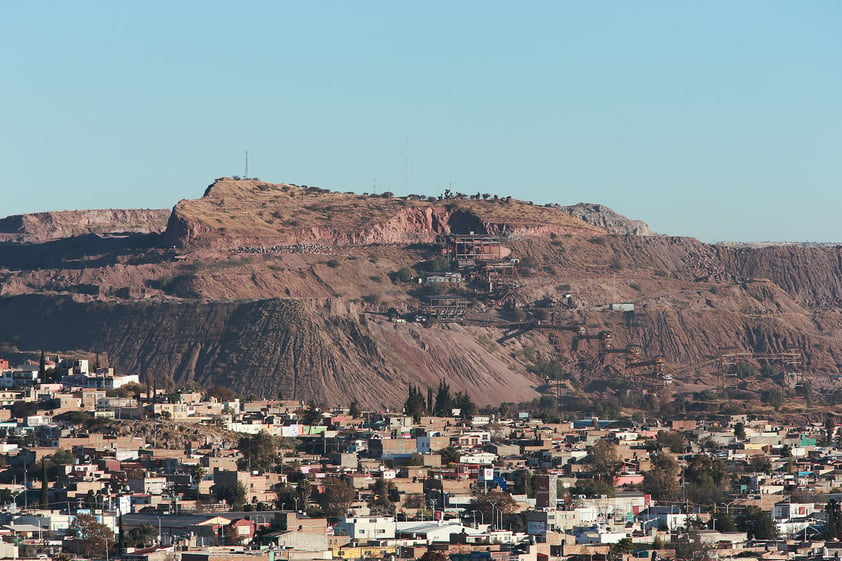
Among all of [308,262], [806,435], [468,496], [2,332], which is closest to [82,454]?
[468,496]

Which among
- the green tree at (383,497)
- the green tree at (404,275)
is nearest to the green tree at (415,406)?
the green tree at (383,497)

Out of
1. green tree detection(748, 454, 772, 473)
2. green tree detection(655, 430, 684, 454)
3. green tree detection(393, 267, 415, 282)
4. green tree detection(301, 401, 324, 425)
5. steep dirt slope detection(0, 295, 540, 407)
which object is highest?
green tree detection(393, 267, 415, 282)

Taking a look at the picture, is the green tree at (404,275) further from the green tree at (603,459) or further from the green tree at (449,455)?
the green tree at (449,455)

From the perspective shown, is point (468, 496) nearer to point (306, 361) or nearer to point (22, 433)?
point (22, 433)

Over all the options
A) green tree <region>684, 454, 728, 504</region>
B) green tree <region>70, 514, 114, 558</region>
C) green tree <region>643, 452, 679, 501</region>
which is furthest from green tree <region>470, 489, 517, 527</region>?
green tree <region>70, 514, 114, 558</region>

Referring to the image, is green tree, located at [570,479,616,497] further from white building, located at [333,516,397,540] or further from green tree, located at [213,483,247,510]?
white building, located at [333,516,397,540]

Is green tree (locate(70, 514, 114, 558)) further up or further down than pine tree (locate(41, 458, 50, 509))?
further down

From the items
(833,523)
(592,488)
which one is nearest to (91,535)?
(833,523)
